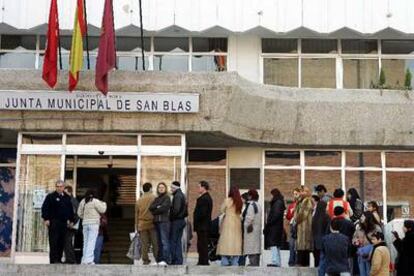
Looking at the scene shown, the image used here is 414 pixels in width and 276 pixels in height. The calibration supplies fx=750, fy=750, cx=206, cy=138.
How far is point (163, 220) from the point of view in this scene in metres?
14.0

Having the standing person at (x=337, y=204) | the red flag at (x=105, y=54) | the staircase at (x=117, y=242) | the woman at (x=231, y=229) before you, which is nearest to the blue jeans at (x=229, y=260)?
the woman at (x=231, y=229)

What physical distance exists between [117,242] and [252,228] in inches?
276

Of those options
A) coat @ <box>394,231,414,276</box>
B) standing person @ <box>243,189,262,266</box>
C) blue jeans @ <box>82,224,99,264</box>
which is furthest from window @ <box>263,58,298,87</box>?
coat @ <box>394,231,414,276</box>

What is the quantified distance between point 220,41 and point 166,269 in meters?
8.08

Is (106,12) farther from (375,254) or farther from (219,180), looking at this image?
(375,254)

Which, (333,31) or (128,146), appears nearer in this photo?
(128,146)

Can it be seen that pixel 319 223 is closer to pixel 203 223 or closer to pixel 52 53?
pixel 203 223

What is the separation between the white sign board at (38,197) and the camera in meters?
17.3

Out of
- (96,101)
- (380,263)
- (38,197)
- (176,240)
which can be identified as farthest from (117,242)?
(380,263)

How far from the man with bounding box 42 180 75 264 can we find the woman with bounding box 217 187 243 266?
2.93 metres

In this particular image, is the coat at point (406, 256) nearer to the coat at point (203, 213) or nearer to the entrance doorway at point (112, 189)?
the coat at point (203, 213)

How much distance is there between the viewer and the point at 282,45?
65.9 ft

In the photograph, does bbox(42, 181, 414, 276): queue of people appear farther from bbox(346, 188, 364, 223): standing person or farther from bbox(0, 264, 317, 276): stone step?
bbox(0, 264, 317, 276): stone step

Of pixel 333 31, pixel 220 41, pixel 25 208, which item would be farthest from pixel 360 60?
pixel 25 208
